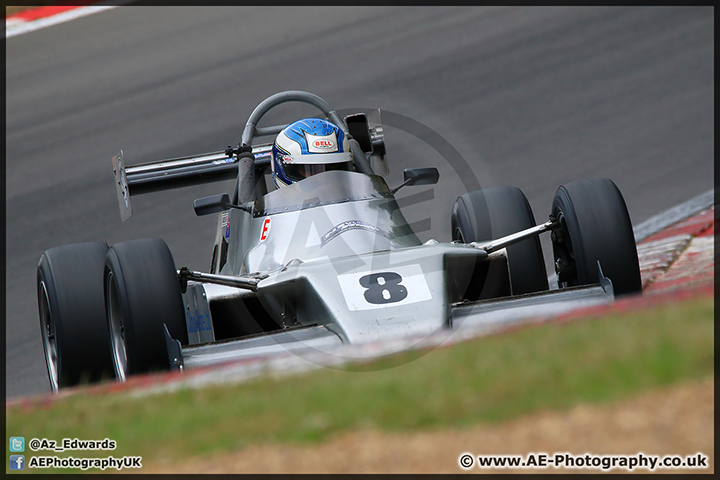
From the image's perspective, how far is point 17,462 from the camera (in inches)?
156

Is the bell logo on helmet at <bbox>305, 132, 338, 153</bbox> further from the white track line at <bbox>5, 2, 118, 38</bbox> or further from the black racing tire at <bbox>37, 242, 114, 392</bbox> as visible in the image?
the white track line at <bbox>5, 2, 118, 38</bbox>

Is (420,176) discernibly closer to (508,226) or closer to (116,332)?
(508,226)

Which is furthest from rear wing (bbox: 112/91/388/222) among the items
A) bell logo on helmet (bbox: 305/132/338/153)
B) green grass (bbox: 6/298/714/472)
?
green grass (bbox: 6/298/714/472)

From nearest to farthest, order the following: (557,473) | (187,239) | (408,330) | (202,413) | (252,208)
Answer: (557,473), (202,413), (408,330), (252,208), (187,239)

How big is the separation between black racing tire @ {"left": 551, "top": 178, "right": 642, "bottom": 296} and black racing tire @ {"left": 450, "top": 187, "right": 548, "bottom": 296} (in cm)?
49

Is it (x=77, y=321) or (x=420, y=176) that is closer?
(x=77, y=321)

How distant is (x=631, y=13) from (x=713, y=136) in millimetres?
5987

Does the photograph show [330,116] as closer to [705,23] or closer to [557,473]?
[557,473]

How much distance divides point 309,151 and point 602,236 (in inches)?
80.5

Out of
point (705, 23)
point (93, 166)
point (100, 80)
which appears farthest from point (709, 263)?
point (100, 80)

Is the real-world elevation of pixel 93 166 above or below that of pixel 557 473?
above

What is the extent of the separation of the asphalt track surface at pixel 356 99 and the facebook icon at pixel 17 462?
11.6 ft

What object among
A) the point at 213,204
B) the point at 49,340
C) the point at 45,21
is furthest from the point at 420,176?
the point at 45,21

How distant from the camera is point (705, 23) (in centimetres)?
1571
